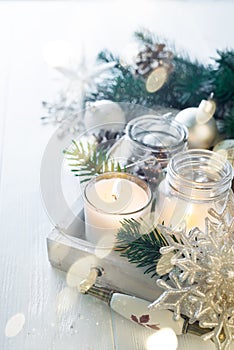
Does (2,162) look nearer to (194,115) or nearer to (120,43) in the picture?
(194,115)

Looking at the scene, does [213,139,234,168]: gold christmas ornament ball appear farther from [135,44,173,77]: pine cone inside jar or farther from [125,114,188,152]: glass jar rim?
[135,44,173,77]: pine cone inside jar

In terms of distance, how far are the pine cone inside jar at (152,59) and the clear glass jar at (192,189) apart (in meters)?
0.31

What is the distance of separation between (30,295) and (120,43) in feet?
2.46

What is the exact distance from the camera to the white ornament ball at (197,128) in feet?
2.83

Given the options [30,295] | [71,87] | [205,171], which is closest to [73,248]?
[30,295]

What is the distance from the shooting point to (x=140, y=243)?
0.64 metres

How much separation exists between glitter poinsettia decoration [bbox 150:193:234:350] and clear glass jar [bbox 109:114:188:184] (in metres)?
0.18

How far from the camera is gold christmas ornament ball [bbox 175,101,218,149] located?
0.86 metres

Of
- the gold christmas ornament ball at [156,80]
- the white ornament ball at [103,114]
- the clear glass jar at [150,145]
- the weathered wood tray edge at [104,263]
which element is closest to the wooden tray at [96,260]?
the weathered wood tray edge at [104,263]

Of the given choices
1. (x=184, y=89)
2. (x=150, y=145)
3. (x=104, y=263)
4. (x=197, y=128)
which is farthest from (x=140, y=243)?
(x=184, y=89)

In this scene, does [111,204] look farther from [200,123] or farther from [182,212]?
[200,123]

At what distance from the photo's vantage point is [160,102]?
3.14 ft

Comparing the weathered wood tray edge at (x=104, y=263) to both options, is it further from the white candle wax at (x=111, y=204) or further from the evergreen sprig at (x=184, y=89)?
the evergreen sprig at (x=184, y=89)

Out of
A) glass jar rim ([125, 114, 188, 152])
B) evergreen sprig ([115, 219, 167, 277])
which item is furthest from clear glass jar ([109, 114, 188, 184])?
evergreen sprig ([115, 219, 167, 277])
